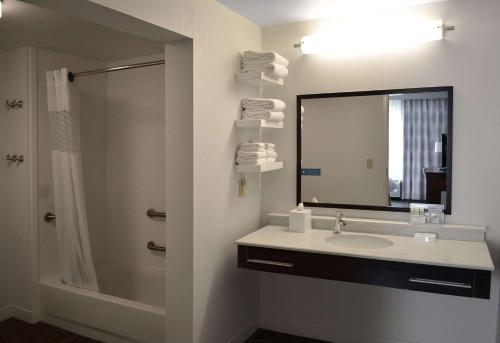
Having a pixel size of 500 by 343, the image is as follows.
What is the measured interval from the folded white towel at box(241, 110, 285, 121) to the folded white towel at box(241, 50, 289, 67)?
0.32 metres

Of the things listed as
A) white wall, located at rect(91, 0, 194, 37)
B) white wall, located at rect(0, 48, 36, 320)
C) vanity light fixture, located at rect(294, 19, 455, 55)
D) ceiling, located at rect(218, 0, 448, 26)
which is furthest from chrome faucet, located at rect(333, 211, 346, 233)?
white wall, located at rect(0, 48, 36, 320)

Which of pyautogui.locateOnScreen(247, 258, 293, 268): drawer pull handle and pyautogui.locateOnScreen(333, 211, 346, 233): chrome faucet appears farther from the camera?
pyautogui.locateOnScreen(333, 211, 346, 233): chrome faucet

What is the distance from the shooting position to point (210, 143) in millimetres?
2355

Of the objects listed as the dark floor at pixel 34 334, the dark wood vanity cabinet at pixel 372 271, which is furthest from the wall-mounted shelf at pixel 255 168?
the dark floor at pixel 34 334

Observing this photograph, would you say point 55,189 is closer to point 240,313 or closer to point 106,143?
point 106,143

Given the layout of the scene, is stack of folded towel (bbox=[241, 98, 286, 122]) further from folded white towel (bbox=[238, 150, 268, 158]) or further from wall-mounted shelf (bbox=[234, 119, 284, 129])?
folded white towel (bbox=[238, 150, 268, 158])

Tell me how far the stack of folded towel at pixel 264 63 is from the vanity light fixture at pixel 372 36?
0.94 feet

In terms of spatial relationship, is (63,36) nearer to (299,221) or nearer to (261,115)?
(261,115)

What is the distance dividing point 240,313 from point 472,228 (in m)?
1.59

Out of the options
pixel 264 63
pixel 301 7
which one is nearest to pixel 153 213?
pixel 264 63

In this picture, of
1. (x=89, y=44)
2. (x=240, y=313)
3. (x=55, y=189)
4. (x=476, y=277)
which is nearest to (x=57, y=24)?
(x=89, y=44)

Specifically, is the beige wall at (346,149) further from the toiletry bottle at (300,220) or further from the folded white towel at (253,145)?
the folded white towel at (253,145)

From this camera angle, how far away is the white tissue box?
103 inches

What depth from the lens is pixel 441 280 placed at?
77.2 inches
